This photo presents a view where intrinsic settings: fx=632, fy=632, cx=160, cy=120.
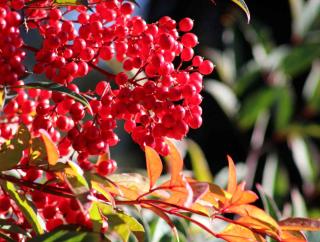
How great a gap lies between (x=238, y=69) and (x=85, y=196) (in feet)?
4.93

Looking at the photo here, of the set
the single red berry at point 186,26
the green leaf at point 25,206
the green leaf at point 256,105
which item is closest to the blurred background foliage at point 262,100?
the green leaf at point 256,105

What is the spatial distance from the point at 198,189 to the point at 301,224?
0.11 m

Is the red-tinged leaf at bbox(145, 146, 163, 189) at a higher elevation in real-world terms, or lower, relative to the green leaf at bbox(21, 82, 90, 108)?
lower

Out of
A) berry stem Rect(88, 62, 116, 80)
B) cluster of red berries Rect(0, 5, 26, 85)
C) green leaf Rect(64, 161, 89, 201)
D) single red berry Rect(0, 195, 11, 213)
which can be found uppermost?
cluster of red berries Rect(0, 5, 26, 85)

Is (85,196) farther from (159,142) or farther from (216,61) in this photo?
(216,61)

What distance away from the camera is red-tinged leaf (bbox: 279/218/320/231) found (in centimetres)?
50

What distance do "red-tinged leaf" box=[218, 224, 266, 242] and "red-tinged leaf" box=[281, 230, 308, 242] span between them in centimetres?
2

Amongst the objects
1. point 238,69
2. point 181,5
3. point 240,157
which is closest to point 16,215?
point 240,157

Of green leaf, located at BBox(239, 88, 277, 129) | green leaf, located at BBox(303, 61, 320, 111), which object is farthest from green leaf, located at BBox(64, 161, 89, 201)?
green leaf, located at BBox(303, 61, 320, 111)

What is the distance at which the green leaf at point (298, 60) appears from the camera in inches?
69.8

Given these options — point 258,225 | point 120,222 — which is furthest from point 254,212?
point 120,222

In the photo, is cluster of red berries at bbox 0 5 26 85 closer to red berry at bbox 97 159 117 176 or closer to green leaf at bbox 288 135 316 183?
red berry at bbox 97 159 117 176

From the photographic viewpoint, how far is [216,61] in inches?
69.8

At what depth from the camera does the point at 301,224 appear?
0.50 m
